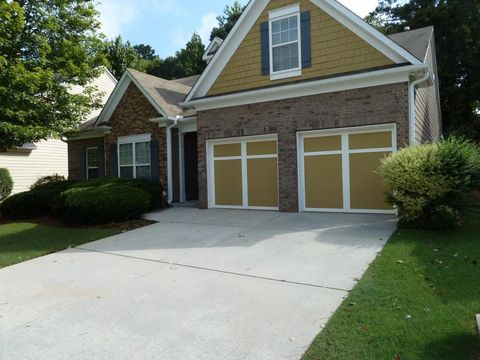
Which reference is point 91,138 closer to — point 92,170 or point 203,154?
point 92,170

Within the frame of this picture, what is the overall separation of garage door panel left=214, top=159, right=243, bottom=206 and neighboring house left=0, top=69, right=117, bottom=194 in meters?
11.1

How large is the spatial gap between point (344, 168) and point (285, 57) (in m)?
3.72

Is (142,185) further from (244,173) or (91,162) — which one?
(91,162)

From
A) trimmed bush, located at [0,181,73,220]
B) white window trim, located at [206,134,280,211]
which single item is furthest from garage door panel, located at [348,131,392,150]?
trimmed bush, located at [0,181,73,220]

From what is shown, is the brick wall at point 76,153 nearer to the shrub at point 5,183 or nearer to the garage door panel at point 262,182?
the shrub at point 5,183

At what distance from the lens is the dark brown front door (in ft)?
50.7

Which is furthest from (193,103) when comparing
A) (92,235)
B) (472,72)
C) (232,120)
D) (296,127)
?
(472,72)

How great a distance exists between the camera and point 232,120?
489 inches

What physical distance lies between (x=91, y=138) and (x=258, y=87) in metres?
8.80

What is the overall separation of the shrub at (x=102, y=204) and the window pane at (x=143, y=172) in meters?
2.89

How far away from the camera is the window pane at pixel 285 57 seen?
11523mm

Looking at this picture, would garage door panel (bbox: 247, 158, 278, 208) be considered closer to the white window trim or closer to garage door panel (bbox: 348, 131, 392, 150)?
the white window trim

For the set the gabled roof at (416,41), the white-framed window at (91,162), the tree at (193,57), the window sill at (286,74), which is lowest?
the white-framed window at (91,162)

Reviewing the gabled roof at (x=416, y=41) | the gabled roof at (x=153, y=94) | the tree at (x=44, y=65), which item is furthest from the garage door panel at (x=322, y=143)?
the tree at (x=44, y=65)
